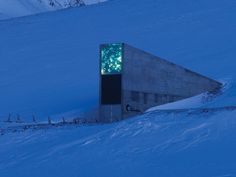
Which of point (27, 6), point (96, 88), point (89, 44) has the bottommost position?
point (96, 88)

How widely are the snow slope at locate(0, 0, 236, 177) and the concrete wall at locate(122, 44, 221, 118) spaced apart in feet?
3.09

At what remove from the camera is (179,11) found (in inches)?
1287

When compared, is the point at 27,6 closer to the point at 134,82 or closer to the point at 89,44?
the point at 89,44

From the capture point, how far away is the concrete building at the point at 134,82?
15.6 meters

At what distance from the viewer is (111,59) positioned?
1589 cm

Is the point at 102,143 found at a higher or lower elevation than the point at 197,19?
lower

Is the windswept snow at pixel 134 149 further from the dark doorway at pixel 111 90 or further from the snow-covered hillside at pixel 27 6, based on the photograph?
the snow-covered hillside at pixel 27 6

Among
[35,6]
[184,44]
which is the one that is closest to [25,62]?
[184,44]

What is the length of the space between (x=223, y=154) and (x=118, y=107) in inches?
203

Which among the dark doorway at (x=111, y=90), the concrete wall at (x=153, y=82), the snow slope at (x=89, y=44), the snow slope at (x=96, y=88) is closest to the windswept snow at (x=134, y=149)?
the snow slope at (x=96, y=88)

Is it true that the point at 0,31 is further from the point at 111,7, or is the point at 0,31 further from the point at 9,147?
the point at 9,147

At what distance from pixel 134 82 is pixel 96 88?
224 inches

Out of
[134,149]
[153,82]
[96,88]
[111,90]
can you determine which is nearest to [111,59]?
[111,90]

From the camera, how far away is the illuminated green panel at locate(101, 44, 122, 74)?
51.7 ft
